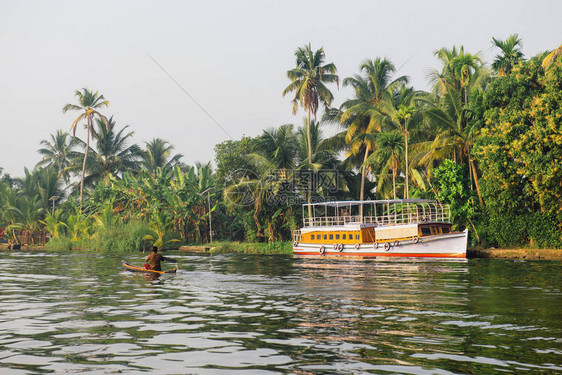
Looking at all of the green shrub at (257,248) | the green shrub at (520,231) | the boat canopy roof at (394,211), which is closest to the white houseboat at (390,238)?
the boat canopy roof at (394,211)

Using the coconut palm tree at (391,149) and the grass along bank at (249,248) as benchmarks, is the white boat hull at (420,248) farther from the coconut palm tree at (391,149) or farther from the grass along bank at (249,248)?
the grass along bank at (249,248)

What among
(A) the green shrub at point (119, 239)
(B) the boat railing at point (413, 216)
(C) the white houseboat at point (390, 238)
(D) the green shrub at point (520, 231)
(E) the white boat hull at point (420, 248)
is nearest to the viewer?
(E) the white boat hull at point (420, 248)

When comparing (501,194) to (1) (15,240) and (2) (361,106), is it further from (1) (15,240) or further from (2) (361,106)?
(1) (15,240)

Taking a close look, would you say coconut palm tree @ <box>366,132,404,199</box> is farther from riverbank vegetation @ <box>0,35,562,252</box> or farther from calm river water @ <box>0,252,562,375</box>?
calm river water @ <box>0,252,562,375</box>

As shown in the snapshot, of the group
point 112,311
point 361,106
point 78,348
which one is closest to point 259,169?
point 361,106

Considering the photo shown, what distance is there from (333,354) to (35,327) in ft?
24.2

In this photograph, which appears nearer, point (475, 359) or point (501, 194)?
point (475, 359)

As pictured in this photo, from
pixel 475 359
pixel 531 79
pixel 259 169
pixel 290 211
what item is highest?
pixel 531 79

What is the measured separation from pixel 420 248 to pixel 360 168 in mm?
20300

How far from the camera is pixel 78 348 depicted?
1105 centimetres

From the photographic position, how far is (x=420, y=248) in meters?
42.0

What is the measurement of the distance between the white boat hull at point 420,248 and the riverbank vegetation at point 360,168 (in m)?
5.38

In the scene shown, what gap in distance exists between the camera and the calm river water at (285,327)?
9.78 meters

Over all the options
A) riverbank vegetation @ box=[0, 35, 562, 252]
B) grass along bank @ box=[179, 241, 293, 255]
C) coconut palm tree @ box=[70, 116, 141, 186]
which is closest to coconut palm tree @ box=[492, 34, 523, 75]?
riverbank vegetation @ box=[0, 35, 562, 252]
